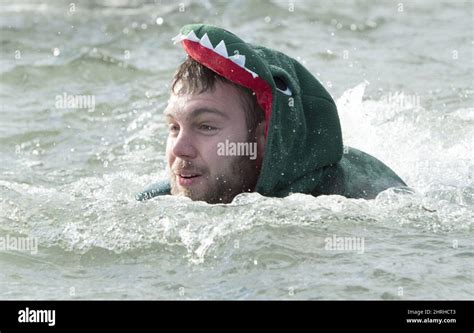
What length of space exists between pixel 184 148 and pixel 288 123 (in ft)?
1.87

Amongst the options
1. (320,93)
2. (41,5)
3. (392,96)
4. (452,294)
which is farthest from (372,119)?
(41,5)

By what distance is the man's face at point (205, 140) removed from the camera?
5902mm
